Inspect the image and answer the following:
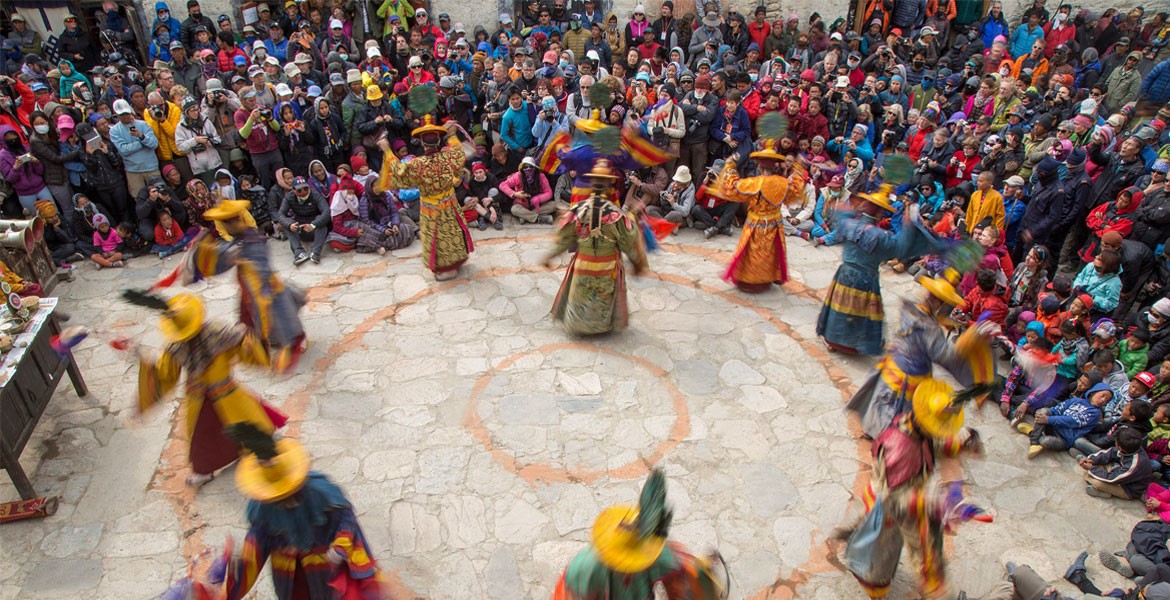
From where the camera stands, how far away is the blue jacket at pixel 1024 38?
1248 centimetres

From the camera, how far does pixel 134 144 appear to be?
936 centimetres

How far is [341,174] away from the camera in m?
9.39

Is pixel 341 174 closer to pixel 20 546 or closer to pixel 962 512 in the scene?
pixel 20 546

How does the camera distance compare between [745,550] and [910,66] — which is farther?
[910,66]

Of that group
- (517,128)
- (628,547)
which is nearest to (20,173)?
(517,128)

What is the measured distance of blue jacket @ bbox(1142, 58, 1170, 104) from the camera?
10391 mm

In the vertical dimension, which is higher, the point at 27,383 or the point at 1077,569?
the point at 27,383

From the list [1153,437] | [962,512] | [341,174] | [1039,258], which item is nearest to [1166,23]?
[1039,258]

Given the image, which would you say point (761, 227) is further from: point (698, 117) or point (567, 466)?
point (567, 466)

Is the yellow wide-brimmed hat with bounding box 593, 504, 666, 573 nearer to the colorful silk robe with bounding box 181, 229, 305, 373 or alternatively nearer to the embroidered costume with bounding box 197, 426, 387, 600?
the embroidered costume with bounding box 197, 426, 387, 600

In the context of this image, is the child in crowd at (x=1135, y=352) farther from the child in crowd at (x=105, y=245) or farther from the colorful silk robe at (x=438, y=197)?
the child in crowd at (x=105, y=245)

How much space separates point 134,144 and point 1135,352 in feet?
36.0

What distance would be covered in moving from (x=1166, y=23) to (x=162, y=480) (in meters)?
15.0

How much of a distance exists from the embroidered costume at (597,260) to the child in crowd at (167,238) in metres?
5.31
